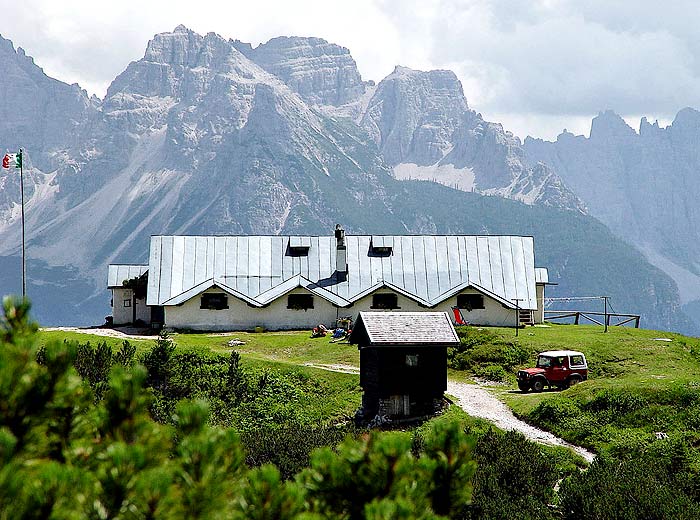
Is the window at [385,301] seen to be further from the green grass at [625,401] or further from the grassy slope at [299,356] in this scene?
the green grass at [625,401]

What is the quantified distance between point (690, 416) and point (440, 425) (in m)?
32.4

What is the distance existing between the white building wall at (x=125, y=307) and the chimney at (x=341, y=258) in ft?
52.1

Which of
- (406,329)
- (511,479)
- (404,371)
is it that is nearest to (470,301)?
(406,329)

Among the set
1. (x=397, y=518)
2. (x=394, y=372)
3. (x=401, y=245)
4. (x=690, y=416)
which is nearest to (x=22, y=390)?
(x=397, y=518)

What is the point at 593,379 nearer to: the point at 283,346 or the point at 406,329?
the point at 406,329

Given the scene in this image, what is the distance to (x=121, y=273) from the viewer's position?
8050cm

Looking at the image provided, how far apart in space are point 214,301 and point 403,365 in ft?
99.6

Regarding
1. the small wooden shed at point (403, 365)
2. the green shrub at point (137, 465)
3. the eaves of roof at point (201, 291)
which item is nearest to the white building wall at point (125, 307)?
the eaves of roof at point (201, 291)

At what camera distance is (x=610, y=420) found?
41.2 metres

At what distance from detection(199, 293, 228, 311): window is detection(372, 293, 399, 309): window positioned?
11.5m

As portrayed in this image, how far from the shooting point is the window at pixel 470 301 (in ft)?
246

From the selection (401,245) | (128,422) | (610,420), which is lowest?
(610,420)

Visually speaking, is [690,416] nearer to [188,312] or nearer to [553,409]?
[553,409]

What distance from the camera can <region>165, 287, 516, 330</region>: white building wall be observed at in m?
73.2
